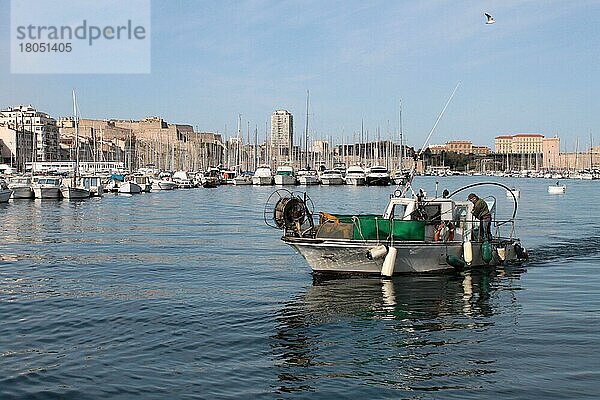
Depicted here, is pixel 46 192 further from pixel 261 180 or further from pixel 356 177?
pixel 356 177

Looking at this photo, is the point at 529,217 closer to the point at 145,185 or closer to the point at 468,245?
the point at 468,245

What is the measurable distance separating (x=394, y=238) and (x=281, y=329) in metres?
7.61

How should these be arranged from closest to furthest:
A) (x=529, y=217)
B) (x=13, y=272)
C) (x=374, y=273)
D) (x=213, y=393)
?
(x=213, y=393) → (x=374, y=273) → (x=13, y=272) → (x=529, y=217)

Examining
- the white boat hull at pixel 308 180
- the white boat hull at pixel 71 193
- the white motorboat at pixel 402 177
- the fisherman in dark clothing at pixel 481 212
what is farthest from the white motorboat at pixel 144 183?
the fisherman in dark clothing at pixel 481 212

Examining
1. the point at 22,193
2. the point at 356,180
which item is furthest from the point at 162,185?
the point at 356,180

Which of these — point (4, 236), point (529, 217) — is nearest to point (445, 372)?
point (4, 236)

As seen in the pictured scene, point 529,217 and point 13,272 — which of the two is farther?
point 529,217

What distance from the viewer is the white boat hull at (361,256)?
2305 cm

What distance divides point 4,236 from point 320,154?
437ft

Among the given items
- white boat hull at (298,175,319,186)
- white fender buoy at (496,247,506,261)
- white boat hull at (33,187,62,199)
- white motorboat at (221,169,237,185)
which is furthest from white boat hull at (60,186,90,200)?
white fender buoy at (496,247,506,261)

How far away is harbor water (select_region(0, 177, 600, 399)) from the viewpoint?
1277 cm

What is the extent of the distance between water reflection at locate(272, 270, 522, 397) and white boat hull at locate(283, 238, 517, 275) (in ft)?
1.29

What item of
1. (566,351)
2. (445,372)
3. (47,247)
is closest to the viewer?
(445,372)

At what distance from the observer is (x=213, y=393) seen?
12203 millimetres
